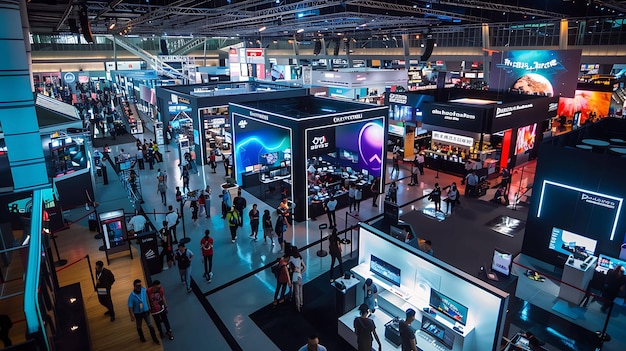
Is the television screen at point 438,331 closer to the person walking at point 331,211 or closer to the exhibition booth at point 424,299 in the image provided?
the exhibition booth at point 424,299

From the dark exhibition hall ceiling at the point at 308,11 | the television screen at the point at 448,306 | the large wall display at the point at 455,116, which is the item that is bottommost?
the television screen at the point at 448,306

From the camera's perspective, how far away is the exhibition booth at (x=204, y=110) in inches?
689

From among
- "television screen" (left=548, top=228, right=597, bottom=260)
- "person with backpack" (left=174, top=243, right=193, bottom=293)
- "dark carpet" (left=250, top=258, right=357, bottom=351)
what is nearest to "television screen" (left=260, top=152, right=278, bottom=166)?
"person with backpack" (left=174, top=243, right=193, bottom=293)

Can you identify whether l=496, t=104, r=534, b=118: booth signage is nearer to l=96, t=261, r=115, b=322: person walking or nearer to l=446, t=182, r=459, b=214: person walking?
l=446, t=182, r=459, b=214: person walking

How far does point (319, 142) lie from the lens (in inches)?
487

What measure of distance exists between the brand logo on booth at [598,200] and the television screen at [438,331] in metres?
5.14

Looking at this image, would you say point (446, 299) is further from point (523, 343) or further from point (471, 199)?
point (471, 199)

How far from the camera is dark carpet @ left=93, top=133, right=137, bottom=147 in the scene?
2200 centimetres

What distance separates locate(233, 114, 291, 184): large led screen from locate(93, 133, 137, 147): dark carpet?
10.8 metres

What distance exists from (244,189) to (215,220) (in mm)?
3098

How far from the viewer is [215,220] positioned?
38.6 feet

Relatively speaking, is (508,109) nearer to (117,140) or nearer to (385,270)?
(385,270)

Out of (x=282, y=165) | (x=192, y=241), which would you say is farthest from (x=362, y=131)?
(x=192, y=241)

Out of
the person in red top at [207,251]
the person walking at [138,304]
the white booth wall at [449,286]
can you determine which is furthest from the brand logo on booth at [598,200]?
the person walking at [138,304]
